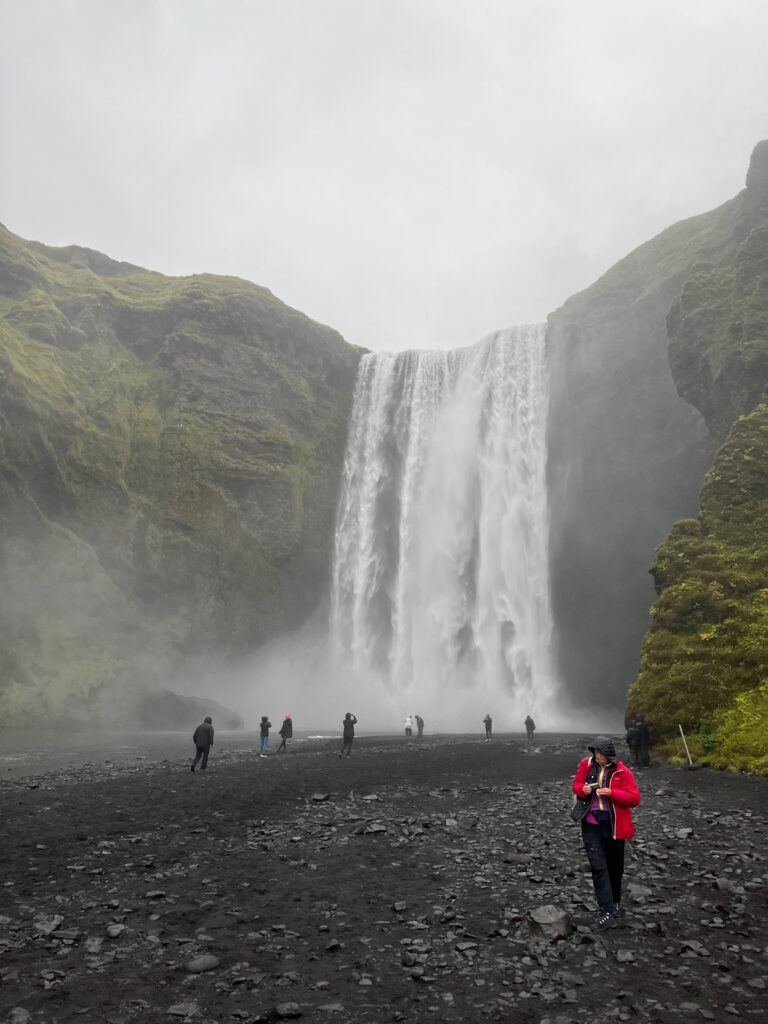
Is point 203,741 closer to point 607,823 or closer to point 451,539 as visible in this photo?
point 607,823

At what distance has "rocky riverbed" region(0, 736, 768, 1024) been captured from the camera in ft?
18.3

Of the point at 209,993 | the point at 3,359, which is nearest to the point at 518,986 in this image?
the point at 209,993

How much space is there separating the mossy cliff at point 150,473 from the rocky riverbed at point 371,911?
39873 mm

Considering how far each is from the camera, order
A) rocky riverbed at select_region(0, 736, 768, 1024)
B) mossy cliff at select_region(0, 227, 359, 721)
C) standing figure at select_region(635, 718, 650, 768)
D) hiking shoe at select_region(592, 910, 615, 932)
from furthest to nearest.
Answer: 1. mossy cliff at select_region(0, 227, 359, 721)
2. standing figure at select_region(635, 718, 650, 768)
3. hiking shoe at select_region(592, 910, 615, 932)
4. rocky riverbed at select_region(0, 736, 768, 1024)

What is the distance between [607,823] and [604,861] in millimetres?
438

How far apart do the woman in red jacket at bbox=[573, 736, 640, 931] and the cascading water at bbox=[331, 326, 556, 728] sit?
158 ft

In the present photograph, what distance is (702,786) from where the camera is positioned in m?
15.7

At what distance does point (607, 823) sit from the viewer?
7246 millimetres

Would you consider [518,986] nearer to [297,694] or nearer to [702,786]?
[702,786]

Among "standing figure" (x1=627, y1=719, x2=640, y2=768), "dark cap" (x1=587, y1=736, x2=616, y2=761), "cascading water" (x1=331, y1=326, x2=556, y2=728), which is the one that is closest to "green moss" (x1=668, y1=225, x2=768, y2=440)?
"cascading water" (x1=331, y1=326, x2=556, y2=728)

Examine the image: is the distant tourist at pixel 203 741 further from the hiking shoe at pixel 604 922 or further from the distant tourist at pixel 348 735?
the hiking shoe at pixel 604 922

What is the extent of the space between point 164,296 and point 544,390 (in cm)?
4866

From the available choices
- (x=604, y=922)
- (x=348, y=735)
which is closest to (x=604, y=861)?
(x=604, y=922)

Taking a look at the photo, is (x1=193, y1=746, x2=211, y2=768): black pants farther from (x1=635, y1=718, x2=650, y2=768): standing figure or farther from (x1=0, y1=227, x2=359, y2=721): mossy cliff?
(x1=0, y1=227, x2=359, y2=721): mossy cliff
